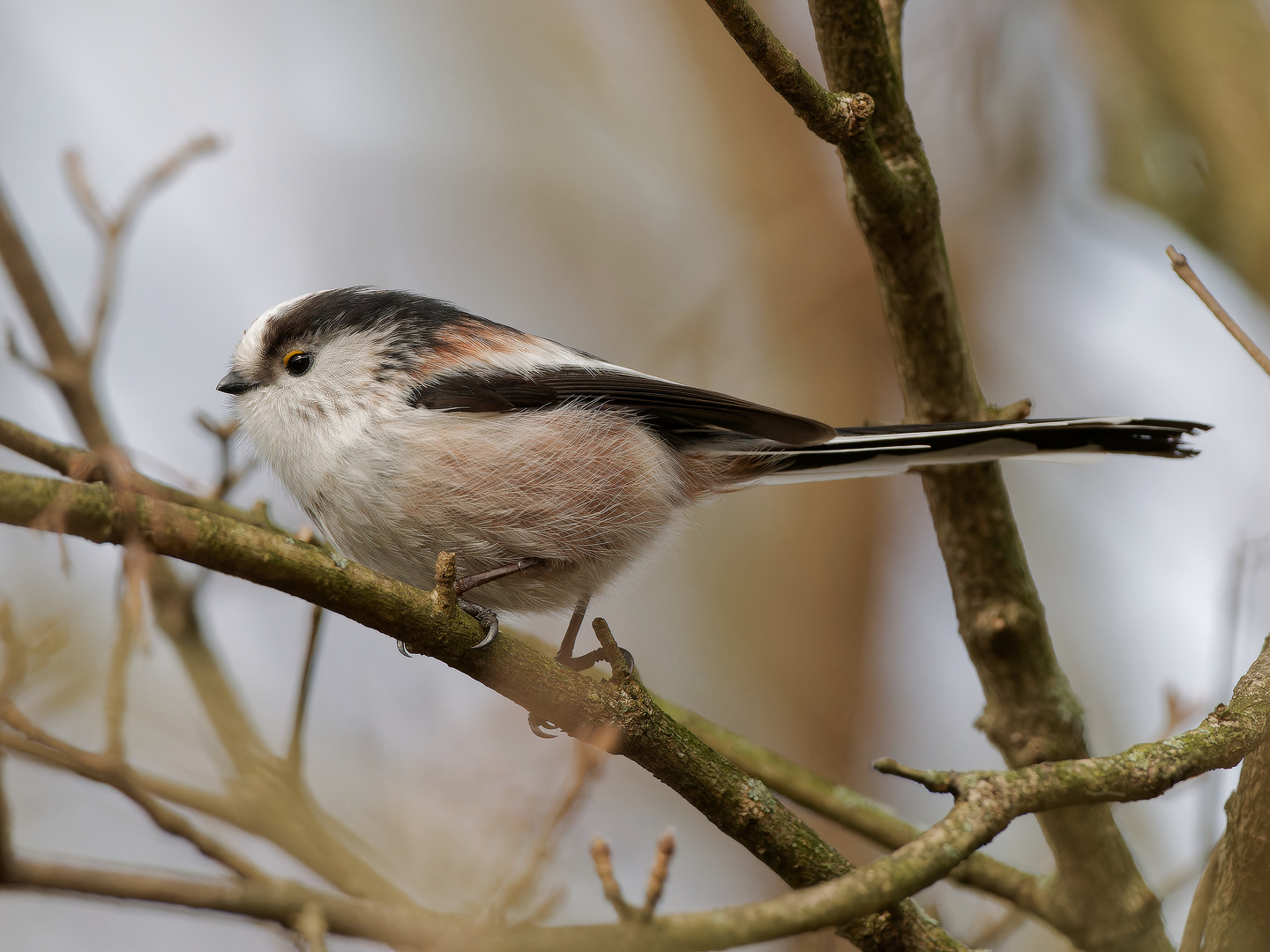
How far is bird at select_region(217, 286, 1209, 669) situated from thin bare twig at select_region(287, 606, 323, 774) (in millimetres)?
244

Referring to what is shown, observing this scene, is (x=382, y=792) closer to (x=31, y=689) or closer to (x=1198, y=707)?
(x=31, y=689)

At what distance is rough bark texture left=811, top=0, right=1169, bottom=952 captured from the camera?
8.52 ft

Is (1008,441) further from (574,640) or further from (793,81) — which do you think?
(574,640)

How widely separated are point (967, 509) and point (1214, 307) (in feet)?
3.03

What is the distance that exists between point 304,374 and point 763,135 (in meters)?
4.63

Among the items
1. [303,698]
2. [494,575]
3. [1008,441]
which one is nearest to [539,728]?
[494,575]

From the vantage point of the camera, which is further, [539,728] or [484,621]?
[539,728]

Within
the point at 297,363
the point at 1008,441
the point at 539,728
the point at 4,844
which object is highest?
the point at 1008,441

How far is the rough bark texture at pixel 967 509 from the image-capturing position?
2.60 meters

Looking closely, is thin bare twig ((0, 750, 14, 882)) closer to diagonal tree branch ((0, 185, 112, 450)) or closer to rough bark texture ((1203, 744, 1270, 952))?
diagonal tree branch ((0, 185, 112, 450))

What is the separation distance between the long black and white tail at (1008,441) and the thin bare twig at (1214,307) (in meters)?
0.43

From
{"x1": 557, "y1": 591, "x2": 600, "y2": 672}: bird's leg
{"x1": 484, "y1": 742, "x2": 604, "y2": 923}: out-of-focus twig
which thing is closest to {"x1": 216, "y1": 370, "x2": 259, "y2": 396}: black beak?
{"x1": 557, "y1": 591, "x2": 600, "y2": 672}: bird's leg

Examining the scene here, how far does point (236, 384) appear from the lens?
10.2 feet

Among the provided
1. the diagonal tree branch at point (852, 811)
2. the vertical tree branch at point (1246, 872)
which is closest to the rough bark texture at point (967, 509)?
the diagonal tree branch at point (852, 811)
